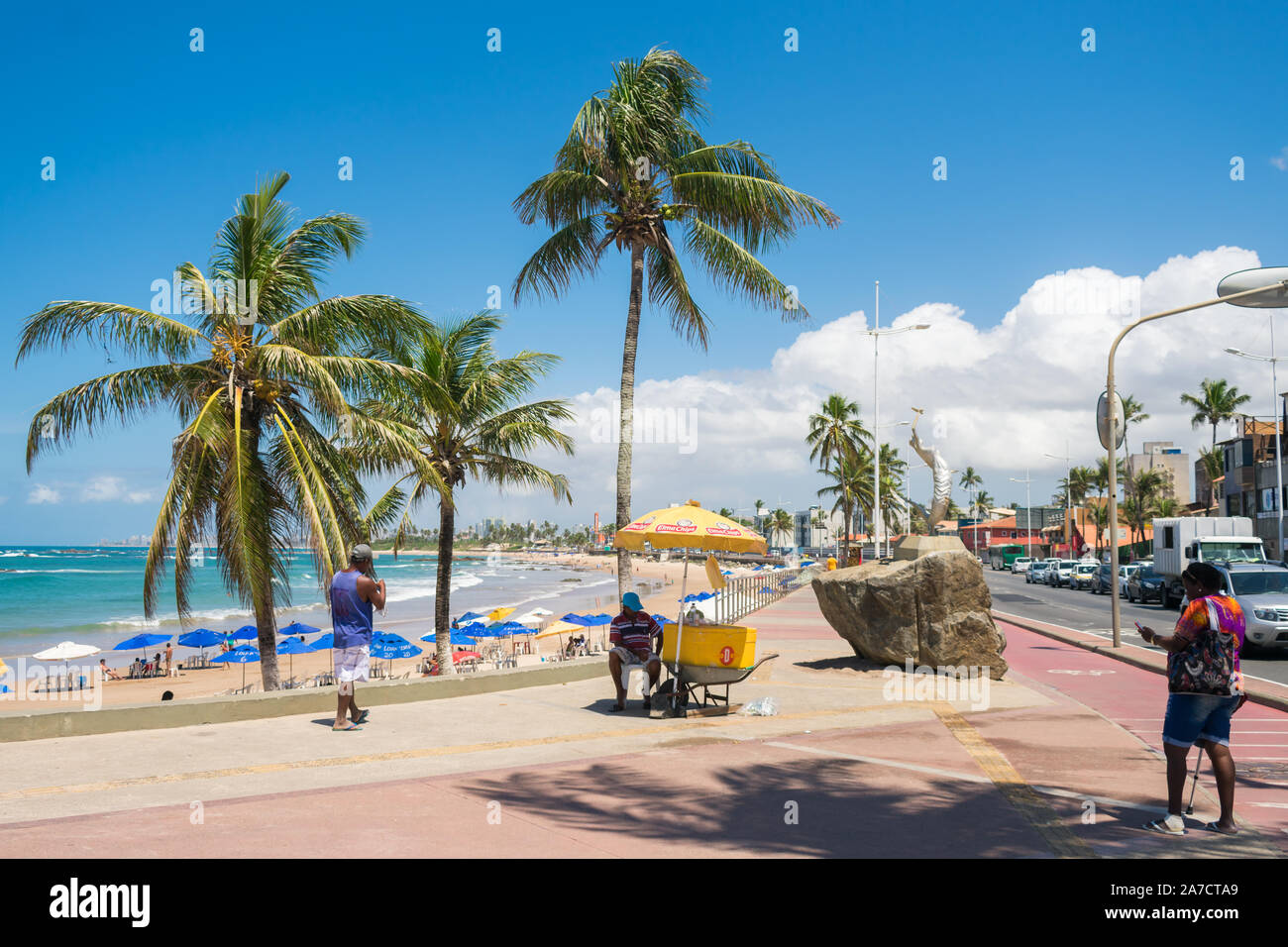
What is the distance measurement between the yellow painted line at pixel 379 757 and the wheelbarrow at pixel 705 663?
1.03ft

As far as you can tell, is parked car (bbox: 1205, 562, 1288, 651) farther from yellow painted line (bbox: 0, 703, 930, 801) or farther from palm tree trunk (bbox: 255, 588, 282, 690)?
palm tree trunk (bbox: 255, 588, 282, 690)

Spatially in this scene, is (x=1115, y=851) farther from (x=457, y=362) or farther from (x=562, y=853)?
(x=457, y=362)

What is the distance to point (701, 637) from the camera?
9.52 meters

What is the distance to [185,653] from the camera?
131 feet

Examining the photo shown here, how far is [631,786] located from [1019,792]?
2.64 meters

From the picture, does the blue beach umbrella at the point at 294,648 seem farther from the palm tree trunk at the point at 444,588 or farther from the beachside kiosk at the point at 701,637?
the beachside kiosk at the point at 701,637

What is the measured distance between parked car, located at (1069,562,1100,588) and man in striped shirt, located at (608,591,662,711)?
136ft

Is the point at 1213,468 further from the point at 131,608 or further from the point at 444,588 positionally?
the point at 131,608

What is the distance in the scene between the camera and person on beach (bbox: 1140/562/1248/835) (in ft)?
17.5

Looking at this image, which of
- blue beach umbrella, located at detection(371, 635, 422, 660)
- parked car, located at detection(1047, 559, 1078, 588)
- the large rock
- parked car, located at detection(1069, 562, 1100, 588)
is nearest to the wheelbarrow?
the large rock

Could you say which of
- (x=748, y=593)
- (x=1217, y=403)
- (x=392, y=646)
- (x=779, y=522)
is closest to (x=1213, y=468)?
(x=1217, y=403)

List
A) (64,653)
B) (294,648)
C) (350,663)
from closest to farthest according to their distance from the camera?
1. (350,663)
2. (64,653)
3. (294,648)

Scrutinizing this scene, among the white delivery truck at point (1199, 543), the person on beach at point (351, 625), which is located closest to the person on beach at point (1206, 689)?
the person on beach at point (351, 625)
